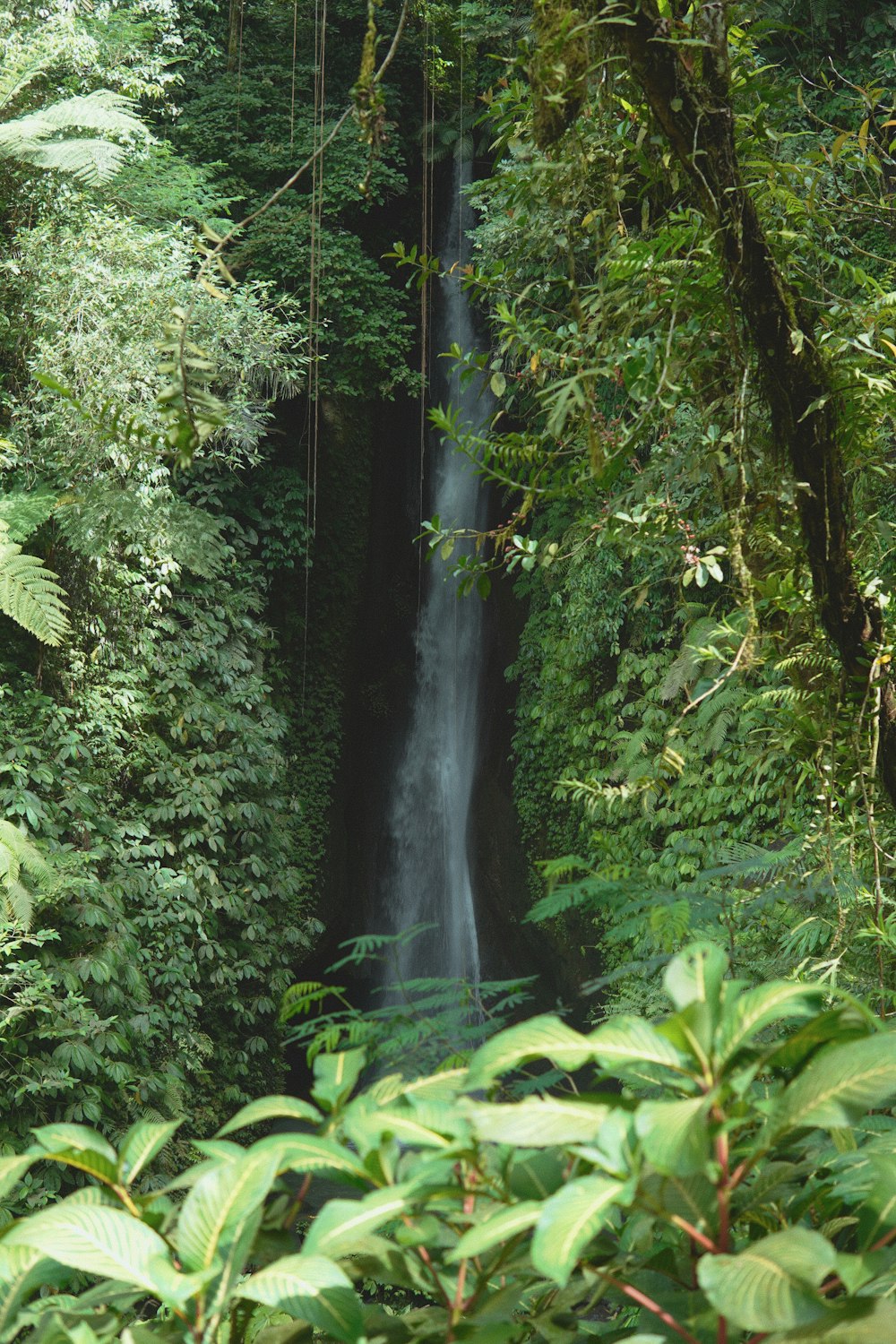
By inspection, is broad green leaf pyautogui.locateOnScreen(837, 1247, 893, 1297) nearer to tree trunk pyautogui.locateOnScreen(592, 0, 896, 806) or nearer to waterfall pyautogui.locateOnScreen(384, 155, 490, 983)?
tree trunk pyautogui.locateOnScreen(592, 0, 896, 806)

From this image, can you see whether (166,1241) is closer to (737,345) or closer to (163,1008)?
(737,345)

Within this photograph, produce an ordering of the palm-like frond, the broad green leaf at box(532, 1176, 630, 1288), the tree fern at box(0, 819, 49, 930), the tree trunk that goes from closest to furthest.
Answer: the broad green leaf at box(532, 1176, 630, 1288), the tree trunk, the tree fern at box(0, 819, 49, 930), the palm-like frond

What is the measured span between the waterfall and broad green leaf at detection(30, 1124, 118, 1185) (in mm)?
8832

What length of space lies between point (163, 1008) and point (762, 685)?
3952 millimetres

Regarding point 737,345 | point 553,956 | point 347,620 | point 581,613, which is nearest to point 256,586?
point 347,620

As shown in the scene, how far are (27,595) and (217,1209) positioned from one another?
193 inches

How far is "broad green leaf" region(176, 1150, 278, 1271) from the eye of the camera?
2.55ft

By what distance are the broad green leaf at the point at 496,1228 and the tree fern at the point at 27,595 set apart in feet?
16.0

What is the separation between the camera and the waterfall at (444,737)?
968 centimetres

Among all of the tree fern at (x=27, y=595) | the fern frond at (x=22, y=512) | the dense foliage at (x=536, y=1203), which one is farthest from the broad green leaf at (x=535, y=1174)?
the fern frond at (x=22, y=512)

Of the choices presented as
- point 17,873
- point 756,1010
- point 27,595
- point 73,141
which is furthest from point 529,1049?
point 73,141

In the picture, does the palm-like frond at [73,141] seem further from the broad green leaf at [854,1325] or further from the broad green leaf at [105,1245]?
the broad green leaf at [854,1325]

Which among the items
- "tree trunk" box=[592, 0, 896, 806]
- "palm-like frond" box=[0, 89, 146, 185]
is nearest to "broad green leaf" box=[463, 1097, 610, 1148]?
"tree trunk" box=[592, 0, 896, 806]

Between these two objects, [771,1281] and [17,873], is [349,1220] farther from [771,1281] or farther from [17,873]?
[17,873]
